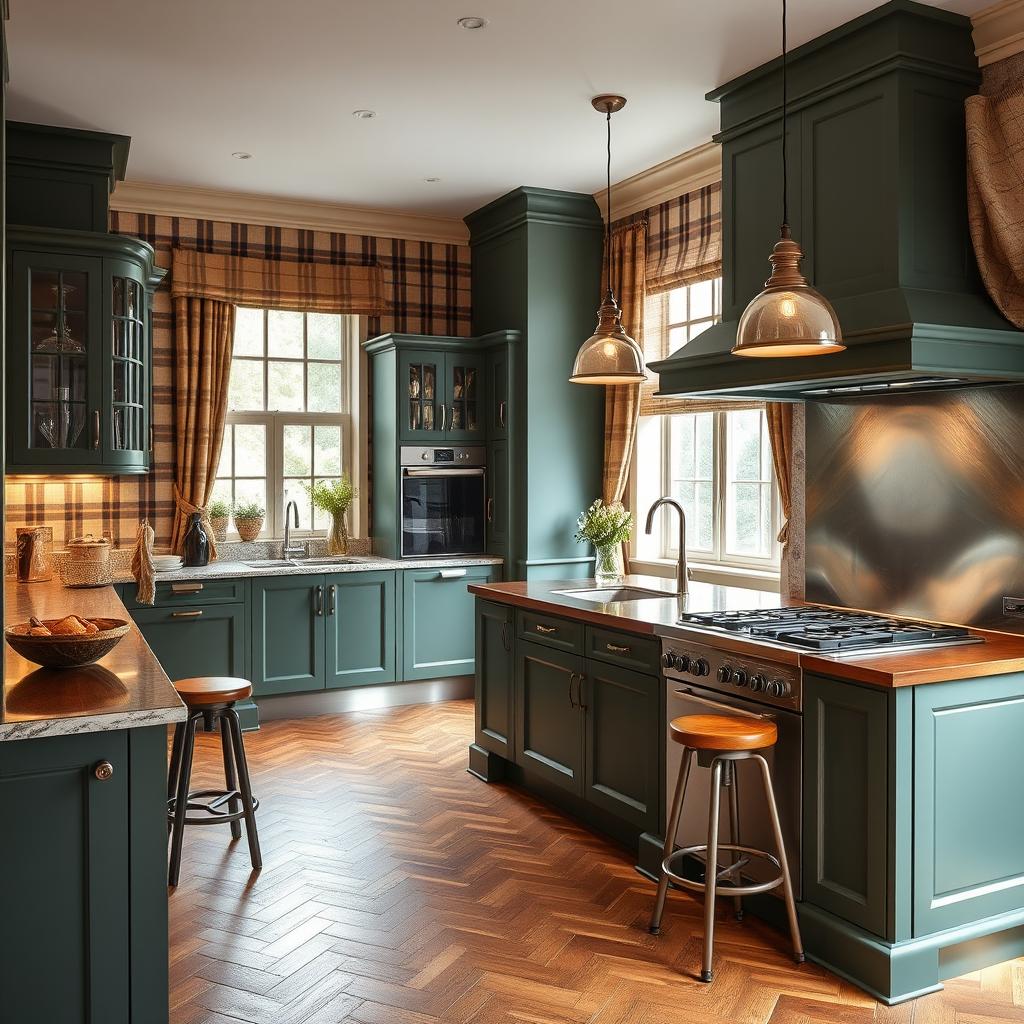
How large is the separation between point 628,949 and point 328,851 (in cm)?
128

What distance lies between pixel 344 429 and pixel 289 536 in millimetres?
815

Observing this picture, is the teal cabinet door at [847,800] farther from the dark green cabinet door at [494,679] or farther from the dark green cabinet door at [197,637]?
the dark green cabinet door at [197,637]

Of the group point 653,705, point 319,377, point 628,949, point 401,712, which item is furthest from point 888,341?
point 319,377

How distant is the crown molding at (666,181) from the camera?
525 centimetres

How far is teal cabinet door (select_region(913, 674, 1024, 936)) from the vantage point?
2.75 m

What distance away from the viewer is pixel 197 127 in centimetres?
492

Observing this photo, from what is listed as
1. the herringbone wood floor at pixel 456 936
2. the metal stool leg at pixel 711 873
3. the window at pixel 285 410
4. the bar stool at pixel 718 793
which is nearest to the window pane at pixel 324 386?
the window at pixel 285 410

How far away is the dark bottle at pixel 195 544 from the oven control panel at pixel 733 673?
329cm

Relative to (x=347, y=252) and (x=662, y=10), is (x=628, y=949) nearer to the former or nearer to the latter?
(x=662, y=10)

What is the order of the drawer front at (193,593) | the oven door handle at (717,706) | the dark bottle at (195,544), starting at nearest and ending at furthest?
the oven door handle at (717,706), the drawer front at (193,593), the dark bottle at (195,544)

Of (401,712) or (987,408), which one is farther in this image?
(401,712)

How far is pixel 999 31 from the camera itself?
3502 millimetres

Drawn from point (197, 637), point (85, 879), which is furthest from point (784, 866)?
point (197, 637)

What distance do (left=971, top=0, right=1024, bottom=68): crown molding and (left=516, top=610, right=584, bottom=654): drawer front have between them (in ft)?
8.29
